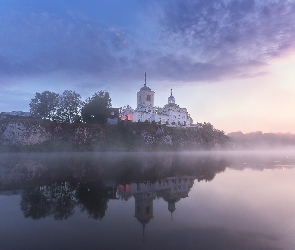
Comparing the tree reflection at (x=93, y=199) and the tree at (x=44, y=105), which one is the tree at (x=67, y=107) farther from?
the tree reflection at (x=93, y=199)

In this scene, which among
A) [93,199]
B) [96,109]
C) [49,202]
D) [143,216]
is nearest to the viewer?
[143,216]

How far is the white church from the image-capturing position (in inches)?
4587

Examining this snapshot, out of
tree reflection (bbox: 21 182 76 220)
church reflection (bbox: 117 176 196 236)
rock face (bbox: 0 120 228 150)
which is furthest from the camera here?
rock face (bbox: 0 120 228 150)

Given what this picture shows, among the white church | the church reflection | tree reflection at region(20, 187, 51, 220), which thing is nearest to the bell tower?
the white church

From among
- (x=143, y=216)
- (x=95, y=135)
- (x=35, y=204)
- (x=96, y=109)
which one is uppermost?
(x=96, y=109)

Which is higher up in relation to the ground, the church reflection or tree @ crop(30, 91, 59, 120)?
tree @ crop(30, 91, 59, 120)

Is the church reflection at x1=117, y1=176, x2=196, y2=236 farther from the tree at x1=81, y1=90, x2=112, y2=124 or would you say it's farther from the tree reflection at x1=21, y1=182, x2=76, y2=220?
the tree at x1=81, y1=90, x2=112, y2=124

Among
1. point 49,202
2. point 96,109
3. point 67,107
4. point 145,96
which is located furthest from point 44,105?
point 49,202

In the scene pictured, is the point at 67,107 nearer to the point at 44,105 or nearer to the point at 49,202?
the point at 44,105

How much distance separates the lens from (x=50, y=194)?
19.4m

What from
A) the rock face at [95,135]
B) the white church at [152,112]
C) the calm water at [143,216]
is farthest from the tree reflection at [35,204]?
the white church at [152,112]

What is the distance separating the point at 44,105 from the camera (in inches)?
3831

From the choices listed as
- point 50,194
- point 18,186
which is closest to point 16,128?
point 18,186

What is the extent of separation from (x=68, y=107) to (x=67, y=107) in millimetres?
418
